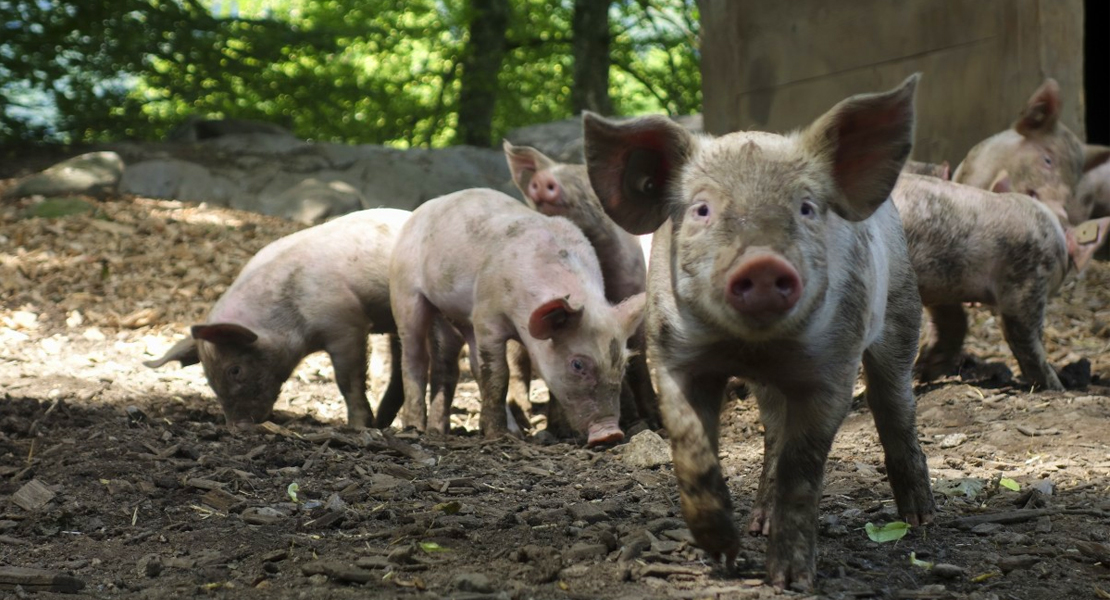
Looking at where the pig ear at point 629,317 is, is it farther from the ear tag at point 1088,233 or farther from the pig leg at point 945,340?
the ear tag at point 1088,233

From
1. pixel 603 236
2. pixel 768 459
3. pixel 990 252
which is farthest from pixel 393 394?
pixel 768 459

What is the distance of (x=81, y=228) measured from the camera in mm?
11094

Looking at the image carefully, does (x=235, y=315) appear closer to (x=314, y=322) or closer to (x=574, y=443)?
(x=314, y=322)

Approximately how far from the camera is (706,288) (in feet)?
11.3

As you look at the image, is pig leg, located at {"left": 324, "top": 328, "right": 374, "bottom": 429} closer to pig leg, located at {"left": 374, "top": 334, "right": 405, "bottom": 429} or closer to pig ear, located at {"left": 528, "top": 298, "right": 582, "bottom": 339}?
pig leg, located at {"left": 374, "top": 334, "right": 405, "bottom": 429}

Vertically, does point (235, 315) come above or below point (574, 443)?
above

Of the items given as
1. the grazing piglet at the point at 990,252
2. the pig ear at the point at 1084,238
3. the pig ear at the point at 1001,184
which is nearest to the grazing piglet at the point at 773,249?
the grazing piglet at the point at 990,252

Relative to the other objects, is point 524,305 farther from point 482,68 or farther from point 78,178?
point 482,68

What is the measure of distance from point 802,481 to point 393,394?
5.00 meters

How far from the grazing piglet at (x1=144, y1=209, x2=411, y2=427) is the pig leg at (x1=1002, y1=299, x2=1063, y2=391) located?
3.84m

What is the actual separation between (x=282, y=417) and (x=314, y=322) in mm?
655

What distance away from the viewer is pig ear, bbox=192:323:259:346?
283 inches

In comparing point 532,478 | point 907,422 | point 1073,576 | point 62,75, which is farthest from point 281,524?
point 62,75

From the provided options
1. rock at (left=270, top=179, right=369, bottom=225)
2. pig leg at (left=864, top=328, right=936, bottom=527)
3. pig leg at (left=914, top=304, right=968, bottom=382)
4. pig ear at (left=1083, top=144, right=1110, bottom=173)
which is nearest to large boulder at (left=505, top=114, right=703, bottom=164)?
rock at (left=270, top=179, right=369, bottom=225)
